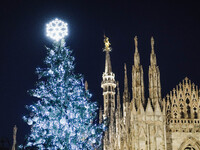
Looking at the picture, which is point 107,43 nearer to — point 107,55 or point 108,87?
point 107,55

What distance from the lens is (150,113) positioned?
891 inches

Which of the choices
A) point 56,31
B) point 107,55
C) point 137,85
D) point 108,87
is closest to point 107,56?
point 107,55

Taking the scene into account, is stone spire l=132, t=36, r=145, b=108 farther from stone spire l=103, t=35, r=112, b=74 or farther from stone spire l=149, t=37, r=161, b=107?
stone spire l=103, t=35, r=112, b=74

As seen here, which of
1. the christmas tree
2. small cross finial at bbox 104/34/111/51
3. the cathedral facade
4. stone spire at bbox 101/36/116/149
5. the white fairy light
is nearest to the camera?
the christmas tree

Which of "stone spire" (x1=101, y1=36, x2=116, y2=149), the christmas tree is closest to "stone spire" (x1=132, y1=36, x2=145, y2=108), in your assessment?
the christmas tree

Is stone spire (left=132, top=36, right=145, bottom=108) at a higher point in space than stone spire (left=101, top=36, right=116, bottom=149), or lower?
lower

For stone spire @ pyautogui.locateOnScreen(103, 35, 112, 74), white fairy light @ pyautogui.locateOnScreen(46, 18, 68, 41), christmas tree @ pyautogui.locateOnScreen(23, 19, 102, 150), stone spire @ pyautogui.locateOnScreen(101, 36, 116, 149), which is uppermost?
stone spire @ pyautogui.locateOnScreen(103, 35, 112, 74)

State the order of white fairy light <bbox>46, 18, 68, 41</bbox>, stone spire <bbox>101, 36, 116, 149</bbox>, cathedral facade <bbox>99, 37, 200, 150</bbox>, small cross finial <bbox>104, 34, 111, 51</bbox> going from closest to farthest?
white fairy light <bbox>46, 18, 68, 41</bbox>, cathedral facade <bbox>99, 37, 200, 150</bbox>, stone spire <bbox>101, 36, 116, 149</bbox>, small cross finial <bbox>104, 34, 111, 51</bbox>

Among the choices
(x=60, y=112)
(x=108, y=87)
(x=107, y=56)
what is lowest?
(x=60, y=112)

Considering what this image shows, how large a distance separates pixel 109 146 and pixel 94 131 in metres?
12.0

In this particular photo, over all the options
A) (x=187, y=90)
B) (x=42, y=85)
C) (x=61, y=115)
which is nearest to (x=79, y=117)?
(x=61, y=115)

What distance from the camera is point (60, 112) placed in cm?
1889

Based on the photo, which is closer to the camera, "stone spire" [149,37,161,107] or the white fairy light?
the white fairy light

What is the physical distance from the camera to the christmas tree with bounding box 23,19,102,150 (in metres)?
18.7
